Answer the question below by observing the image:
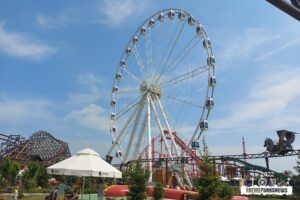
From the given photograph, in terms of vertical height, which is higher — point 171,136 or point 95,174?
point 171,136

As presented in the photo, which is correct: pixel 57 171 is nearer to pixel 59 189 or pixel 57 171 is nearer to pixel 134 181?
pixel 59 189

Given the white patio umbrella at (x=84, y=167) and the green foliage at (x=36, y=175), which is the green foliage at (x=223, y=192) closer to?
the white patio umbrella at (x=84, y=167)

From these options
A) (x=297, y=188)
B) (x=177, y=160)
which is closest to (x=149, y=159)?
(x=177, y=160)

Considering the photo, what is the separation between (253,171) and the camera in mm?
65688

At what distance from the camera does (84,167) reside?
1491cm

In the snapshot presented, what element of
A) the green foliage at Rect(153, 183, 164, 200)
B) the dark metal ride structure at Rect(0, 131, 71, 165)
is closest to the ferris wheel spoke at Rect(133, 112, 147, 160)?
the green foliage at Rect(153, 183, 164, 200)

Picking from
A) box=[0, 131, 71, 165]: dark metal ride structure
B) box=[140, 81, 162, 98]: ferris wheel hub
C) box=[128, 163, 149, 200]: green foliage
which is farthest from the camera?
box=[0, 131, 71, 165]: dark metal ride structure

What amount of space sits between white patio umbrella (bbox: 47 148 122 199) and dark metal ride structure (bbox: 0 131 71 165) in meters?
68.4

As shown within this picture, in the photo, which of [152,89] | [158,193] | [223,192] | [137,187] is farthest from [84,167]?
[152,89]

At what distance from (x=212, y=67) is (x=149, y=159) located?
43.4 feet

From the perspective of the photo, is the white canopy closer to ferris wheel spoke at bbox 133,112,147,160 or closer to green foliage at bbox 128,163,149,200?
green foliage at bbox 128,163,149,200

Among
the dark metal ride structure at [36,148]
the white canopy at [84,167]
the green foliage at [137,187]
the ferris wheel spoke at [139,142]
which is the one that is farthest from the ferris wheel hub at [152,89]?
the dark metal ride structure at [36,148]

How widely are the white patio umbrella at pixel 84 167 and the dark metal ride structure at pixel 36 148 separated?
68.4 metres

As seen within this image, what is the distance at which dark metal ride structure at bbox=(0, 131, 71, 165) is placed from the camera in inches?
3329
